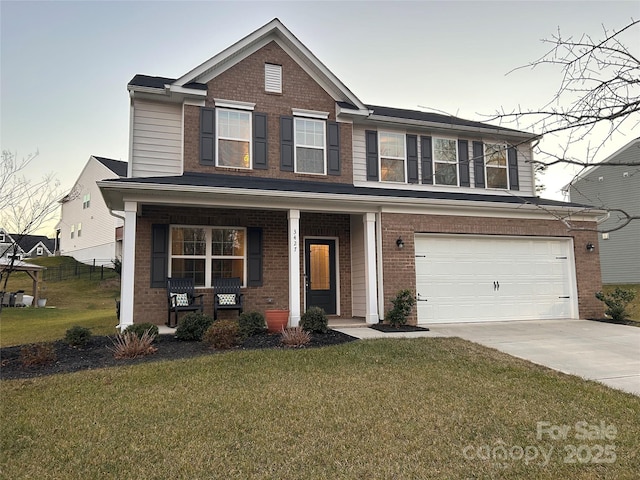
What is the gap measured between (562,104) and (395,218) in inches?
306

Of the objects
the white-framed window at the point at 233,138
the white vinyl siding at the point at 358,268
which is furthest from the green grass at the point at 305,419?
the white-framed window at the point at 233,138

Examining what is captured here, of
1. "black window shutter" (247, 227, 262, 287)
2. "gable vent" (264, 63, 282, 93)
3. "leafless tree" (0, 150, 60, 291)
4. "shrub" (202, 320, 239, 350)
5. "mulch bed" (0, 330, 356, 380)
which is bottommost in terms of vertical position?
"mulch bed" (0, 330, 356, 380)

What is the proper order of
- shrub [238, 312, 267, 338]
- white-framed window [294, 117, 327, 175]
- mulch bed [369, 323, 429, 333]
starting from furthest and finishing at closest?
white-framed window [294, 117, 327, 175]
mulch bed [369, 323, 429, 333]
shrub [238, 312, 267, 338]

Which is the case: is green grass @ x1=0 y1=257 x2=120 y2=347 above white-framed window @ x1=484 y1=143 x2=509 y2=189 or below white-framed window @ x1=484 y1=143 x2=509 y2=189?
below

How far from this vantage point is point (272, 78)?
11.4 m

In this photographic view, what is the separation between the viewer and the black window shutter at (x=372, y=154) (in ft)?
39.4

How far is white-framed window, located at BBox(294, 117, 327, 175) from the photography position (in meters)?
11.4

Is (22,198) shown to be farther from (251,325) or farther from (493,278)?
(493,278)

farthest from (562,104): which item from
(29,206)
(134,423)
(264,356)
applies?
(29,206)

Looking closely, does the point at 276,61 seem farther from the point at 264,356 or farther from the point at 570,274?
the point at 570,274

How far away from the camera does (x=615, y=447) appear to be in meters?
3.85

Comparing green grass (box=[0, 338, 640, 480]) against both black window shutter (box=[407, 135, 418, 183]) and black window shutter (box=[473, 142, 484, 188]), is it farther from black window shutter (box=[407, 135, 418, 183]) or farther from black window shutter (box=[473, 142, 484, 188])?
black window shutter (box=[473, 142, 484, 188])

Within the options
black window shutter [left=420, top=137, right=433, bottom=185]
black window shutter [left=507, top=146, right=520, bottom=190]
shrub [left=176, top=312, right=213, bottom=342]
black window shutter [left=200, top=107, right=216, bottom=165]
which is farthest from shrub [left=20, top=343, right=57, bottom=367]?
black window shutter [left=507, top=146, right=520, bottom=190]

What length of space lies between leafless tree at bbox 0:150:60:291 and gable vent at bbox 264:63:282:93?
19.1ft
